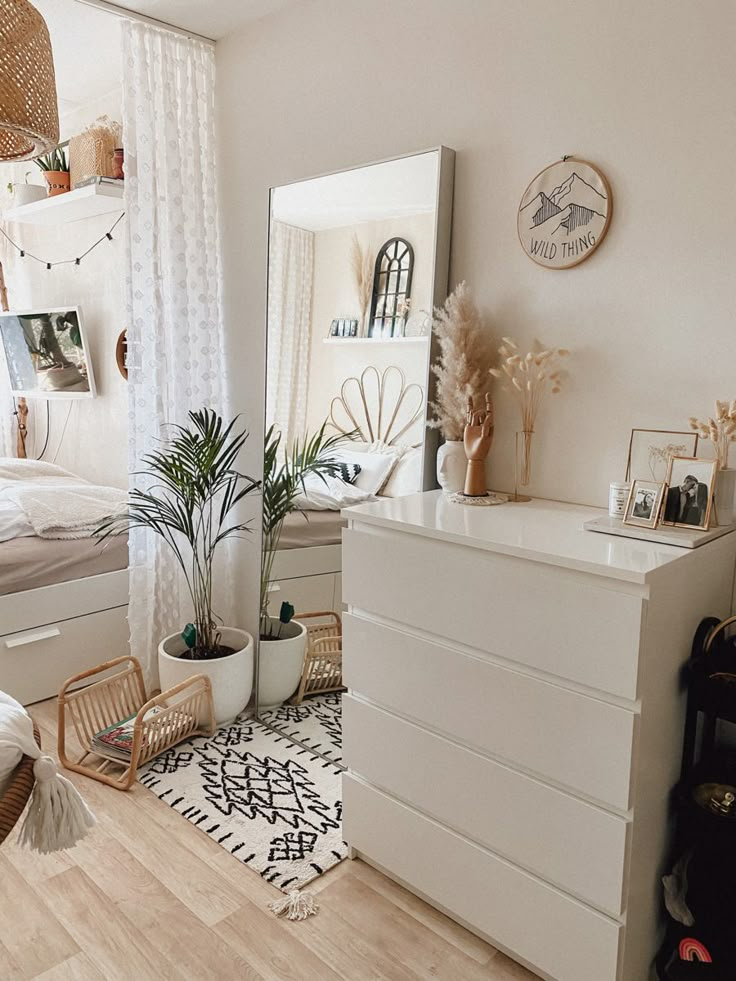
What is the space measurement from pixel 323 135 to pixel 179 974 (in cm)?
246

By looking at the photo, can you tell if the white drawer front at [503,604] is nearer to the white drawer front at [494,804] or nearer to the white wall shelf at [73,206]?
the white drawer front at [494,804]

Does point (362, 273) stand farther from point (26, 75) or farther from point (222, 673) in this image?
point (222, 673)

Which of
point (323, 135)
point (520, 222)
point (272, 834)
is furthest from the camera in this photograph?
point (323, 135)

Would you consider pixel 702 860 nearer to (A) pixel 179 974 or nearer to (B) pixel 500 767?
(B) pixel 500 767

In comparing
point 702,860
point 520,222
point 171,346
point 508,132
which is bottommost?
point 702,860

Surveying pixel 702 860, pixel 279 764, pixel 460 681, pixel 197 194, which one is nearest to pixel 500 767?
pixel 460 681

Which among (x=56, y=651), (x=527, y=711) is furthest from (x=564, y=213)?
(x=56, y=651)

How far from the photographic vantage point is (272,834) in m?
2.24

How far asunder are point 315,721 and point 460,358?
1494mm

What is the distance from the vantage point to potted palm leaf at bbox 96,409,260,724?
9.11ft

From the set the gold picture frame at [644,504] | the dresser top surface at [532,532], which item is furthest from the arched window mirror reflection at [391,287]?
the gold picture frame at [644,504]

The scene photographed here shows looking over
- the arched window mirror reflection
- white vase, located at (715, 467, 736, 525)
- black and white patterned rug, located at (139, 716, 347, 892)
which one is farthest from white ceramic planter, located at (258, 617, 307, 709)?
white vase, located at (715, 467, 736, 525)

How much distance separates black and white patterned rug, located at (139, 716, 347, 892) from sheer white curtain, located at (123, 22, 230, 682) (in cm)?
59

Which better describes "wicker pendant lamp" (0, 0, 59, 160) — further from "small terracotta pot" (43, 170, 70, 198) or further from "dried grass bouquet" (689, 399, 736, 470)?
"small terracotta pot" (43, 170, 70, 198)
